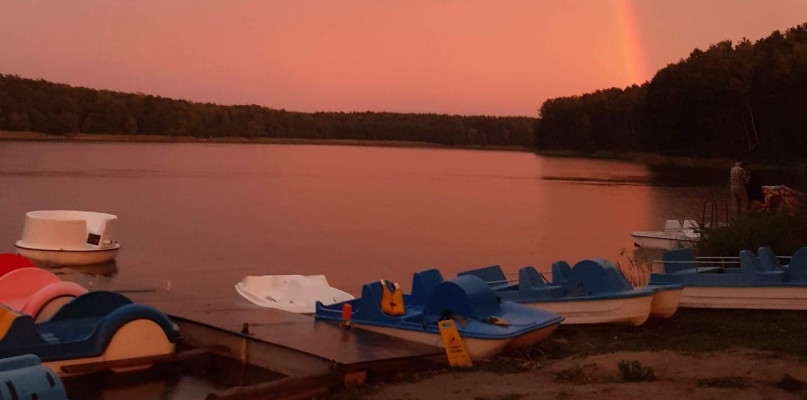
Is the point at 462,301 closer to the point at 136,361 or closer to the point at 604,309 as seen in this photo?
the point at 604,309

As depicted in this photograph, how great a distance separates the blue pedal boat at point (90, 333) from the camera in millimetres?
8266

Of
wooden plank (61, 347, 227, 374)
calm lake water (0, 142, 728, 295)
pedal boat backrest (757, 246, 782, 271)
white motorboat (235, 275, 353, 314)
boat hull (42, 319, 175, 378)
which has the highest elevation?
pedal boat backrest (757, 246, 782, 271)

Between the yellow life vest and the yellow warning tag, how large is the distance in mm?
1040

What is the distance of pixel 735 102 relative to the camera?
79.2 meters

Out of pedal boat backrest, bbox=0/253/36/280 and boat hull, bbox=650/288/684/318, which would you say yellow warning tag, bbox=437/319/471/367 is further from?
pedal boat backrest, bbox=0/253/36/280

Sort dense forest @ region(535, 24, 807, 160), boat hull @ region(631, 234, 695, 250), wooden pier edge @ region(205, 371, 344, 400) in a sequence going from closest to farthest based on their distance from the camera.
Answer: wooden pier edge @ region(205, 371, 344, 400), boat hull @ region(631, 234, 695, 250), dense forest @ region(535, 24, 807, 160)

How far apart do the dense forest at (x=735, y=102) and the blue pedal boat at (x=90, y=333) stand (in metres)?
69.2

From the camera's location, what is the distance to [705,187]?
54.3m

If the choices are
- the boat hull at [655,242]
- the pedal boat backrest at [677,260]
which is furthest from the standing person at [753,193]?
the pedal boat backrest at [677,260]

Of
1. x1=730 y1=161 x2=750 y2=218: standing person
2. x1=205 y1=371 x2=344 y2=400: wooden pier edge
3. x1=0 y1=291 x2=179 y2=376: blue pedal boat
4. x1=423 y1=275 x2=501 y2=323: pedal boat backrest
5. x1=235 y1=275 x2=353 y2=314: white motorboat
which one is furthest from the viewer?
x1=730 y1=161 x2=750 y2=218: standing person

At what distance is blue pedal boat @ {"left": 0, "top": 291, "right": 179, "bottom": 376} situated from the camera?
827 cm

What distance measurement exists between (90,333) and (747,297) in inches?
298

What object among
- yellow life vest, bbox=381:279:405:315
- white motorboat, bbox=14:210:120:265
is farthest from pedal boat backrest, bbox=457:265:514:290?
white motorboat, bbox=14:210:120:265

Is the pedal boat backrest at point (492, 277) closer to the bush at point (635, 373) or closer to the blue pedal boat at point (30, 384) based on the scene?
the bush at point (635, 373)
